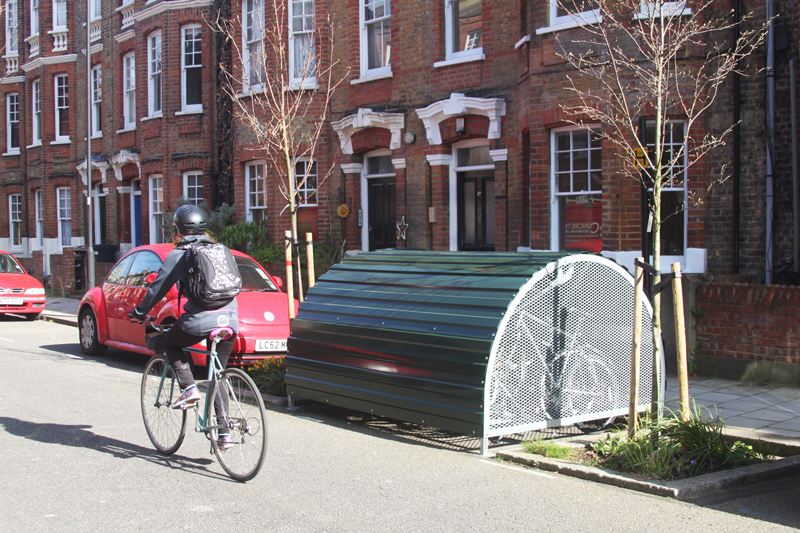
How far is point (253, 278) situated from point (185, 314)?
5.17 m

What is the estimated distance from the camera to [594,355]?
6.82 meters

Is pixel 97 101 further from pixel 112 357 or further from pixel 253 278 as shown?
pixel 253 278

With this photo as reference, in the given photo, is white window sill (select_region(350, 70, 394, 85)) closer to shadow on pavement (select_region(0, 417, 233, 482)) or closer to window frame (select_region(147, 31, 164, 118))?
window frame (select_region(147, 31, 164, 118))

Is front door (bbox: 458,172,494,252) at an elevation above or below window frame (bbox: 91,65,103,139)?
below

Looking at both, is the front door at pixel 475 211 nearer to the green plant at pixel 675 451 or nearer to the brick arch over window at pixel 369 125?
the brick arch over window at pixel 369 125

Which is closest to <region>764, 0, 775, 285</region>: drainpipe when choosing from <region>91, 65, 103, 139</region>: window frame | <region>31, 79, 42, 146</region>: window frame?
<region>91, 65, 103, 139</region>: window frame

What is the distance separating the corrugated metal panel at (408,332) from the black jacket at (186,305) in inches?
62.5

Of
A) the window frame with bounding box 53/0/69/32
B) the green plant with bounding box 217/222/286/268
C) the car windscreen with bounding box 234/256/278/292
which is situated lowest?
the car windscreen with bounding box 234/256/278/292

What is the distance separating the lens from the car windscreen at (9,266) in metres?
18.7

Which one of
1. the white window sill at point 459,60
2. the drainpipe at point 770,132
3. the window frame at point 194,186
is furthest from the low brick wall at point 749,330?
the window frame at point 194,186

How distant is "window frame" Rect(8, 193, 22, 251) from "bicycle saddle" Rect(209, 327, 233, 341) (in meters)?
29.7

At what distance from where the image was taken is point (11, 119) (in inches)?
1259

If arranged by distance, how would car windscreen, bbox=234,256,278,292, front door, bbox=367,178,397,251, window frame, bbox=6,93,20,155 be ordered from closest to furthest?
car windscreen, bbox=234,256,278,292 → front door, bbox=367,178,397,251 → window frame, bbox=6,93,20,155

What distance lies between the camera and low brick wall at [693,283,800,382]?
353 inches
